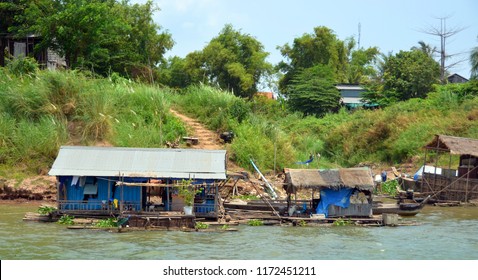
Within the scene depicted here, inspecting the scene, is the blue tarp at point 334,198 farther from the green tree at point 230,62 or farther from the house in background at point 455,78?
the house in background at point 455,78

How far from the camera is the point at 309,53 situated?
52.8 metres

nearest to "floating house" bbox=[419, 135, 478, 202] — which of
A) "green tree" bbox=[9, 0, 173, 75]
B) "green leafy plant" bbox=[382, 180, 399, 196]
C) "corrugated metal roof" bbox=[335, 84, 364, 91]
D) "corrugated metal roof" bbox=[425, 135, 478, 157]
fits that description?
"corrugated metal roof" bbox=[425, 135, 478, 157]

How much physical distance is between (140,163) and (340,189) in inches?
235

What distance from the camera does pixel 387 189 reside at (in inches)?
1253

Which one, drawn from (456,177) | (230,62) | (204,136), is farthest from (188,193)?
(230,62)

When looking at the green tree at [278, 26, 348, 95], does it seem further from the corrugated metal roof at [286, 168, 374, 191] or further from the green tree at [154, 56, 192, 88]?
the corrugated metal roof at [286, 168, 374, 191]

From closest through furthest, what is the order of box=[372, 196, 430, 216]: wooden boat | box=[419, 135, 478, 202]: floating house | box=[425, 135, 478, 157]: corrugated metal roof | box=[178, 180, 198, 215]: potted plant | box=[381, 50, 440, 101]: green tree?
1. box=[178, 180, 198, 215]: potted plant
2. box=[372, 196, 430, 216]: wooden boat
3. box=[425, 135, 478, 157]: corrugated metal roof
4. box=[419, 135, 478, 202]: floating house
5. box=[381, 50, 440, 101]: green tree

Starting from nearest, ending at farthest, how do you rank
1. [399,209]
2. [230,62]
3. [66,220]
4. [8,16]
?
[66,220]
[399,209]
[8,16]
[230,62]

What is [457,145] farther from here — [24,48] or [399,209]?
[24,48]

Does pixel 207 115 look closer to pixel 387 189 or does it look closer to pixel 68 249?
pixel 387 189

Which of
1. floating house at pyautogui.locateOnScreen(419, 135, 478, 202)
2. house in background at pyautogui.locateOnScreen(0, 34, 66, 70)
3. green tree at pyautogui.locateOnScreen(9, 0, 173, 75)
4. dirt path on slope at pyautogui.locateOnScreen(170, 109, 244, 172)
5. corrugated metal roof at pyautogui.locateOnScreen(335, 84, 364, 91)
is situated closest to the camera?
floating house at pyautogui.locateOnScreen(419, 135, 478, 202)

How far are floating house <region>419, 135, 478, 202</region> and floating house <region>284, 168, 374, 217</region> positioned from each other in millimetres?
7403

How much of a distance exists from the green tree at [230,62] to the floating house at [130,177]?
24358mm

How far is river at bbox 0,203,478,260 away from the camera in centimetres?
1650
